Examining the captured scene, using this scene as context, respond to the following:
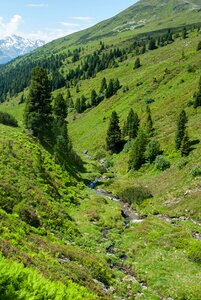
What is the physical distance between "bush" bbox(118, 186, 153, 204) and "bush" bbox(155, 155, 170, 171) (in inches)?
301

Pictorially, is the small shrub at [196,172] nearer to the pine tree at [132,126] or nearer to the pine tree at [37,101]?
the pine tree at [37,101]

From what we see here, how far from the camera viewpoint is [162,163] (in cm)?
5753

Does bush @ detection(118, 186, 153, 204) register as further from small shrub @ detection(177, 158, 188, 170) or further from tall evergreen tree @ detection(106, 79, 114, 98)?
tall evergreen tree @ detection(106, 79, 114, 98)

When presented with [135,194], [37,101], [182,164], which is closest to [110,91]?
[37,101]

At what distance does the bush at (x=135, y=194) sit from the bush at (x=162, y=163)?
766cm

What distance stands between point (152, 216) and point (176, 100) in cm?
6133

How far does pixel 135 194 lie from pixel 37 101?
899 inches

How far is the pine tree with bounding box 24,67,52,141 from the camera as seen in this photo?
2121 inches

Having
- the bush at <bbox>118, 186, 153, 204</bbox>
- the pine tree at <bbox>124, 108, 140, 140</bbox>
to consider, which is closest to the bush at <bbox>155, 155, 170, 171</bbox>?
the bush at <bbox>118, 186, 153, 204</bbox>

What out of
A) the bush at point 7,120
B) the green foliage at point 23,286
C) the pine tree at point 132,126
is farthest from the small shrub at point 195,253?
the pine tree at point 132,126

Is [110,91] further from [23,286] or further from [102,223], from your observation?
[23,286]

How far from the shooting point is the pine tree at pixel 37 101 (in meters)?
53.9

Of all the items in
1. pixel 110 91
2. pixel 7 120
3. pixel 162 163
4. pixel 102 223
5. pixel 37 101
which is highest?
pixel 37 101

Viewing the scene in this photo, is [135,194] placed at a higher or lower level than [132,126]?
higher
